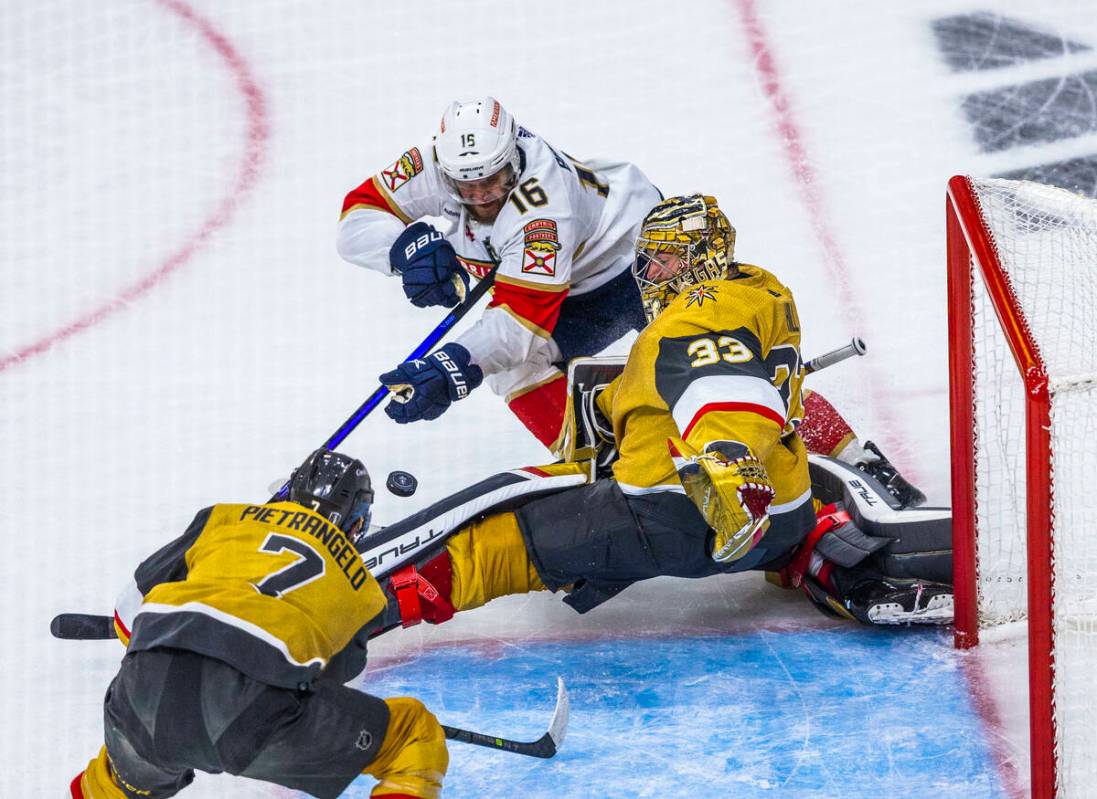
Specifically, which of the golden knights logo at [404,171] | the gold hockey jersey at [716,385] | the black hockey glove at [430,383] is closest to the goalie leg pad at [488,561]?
the gold hockey jersey at [716,385]

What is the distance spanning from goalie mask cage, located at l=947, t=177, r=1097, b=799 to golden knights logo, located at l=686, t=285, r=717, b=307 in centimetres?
48

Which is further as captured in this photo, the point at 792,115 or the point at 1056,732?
the point at 792,115

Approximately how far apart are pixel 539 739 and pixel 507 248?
4.14 ft

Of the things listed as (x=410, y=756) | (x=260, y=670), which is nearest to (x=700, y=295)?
(x=410, y=756)

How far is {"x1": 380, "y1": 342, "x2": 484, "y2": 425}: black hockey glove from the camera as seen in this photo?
365 centimetres

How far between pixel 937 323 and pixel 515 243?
4.54ft

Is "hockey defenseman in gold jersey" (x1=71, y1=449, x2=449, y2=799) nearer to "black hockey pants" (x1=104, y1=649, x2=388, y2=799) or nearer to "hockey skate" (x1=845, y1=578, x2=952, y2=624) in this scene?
"black hockey pants" (x1=104, y1=649, x2=388, y2=799)

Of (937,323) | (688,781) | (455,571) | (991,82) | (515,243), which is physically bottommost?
(688,781)

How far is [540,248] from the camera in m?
3.77

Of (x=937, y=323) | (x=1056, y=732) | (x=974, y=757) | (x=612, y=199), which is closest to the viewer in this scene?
(x=1056, y=732)

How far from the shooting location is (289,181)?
17.6 ft

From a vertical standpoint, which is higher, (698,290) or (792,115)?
(792,115)

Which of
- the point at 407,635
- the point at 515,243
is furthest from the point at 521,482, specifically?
the point at 515,243

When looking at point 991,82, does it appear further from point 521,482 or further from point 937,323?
point 521,482
